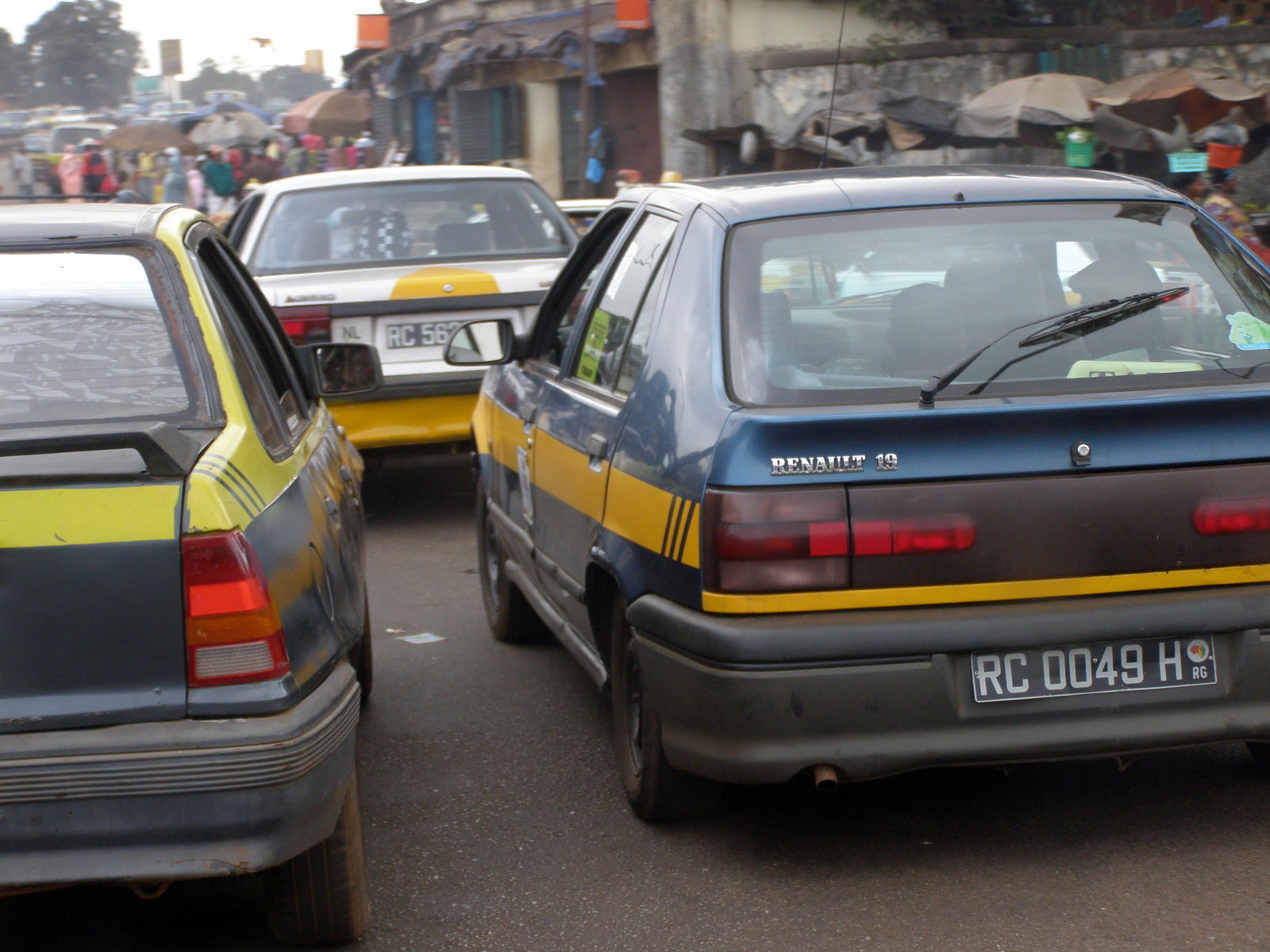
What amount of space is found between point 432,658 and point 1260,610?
317cm

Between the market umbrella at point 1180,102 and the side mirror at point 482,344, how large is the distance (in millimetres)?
13373

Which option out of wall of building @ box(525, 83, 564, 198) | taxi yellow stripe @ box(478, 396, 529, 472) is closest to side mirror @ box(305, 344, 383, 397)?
taxi yellow stripe @ box(478, 396, 529, 472)

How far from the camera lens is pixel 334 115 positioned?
119ft

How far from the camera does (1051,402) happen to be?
3.20 m

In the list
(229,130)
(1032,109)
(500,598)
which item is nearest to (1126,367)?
(500,598)

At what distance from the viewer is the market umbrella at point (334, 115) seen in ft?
119

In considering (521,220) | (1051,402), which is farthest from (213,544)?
(521,220)

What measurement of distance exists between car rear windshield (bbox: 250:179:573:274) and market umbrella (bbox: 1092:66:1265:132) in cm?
1024

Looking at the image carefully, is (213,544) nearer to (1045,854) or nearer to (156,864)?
(156,864)

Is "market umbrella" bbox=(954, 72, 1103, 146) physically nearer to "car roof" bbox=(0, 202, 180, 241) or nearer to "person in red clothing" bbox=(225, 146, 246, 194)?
"car roof" bbox=(0, 202, 180, 241)

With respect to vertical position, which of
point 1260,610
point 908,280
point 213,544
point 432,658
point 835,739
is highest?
point 908,280

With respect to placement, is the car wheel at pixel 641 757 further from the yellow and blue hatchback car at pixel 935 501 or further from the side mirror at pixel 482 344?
the side mirror at pixel 482 344

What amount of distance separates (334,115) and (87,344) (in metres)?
34.6

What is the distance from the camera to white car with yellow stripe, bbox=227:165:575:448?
25.1 feet
